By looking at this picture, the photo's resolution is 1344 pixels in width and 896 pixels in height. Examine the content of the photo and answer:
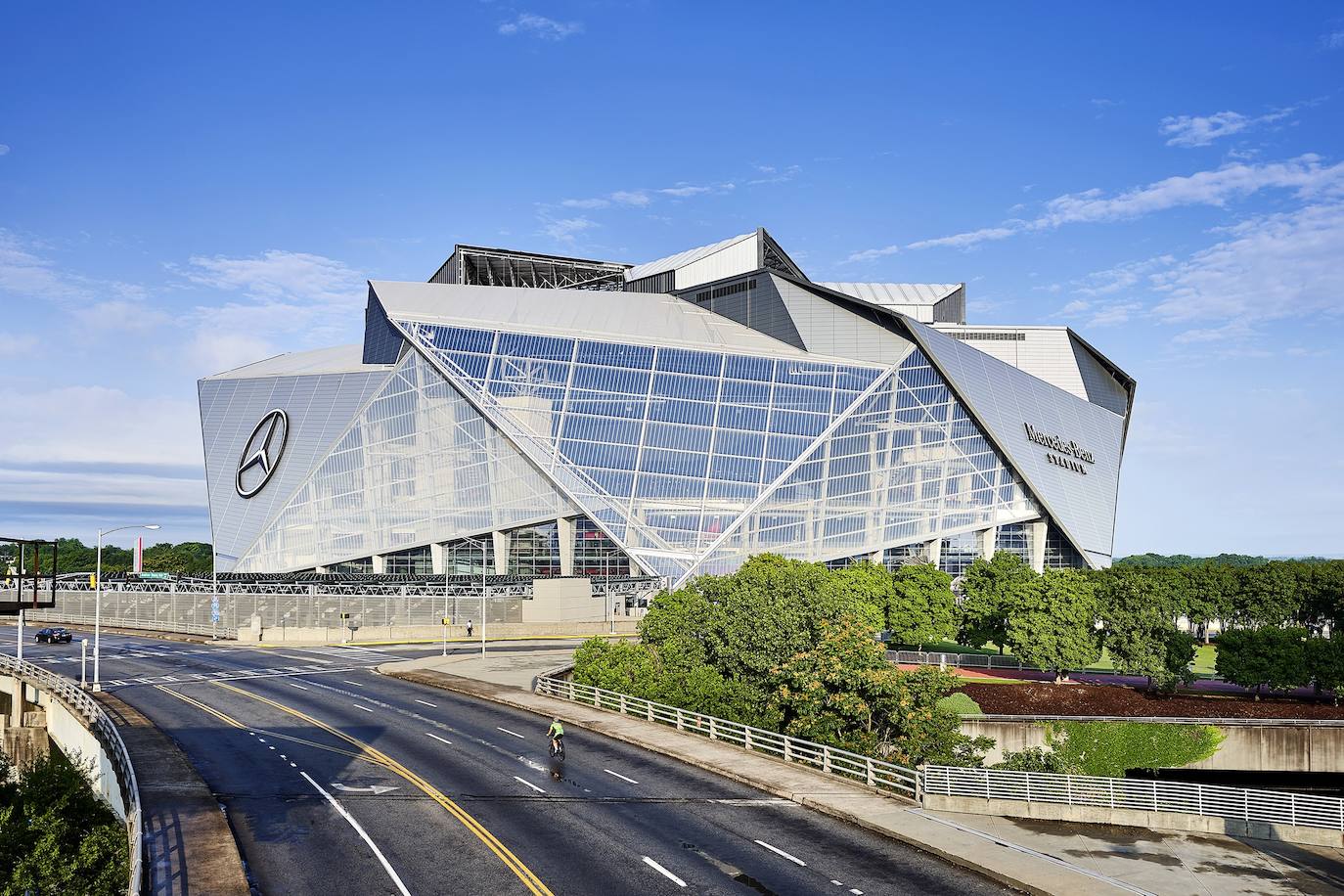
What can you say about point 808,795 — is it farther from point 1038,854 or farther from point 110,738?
point 110,738

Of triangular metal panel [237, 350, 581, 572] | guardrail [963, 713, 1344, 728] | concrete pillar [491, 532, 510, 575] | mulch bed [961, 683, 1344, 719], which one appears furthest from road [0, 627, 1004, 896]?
concrete pillar [491, 532, 510, 575]

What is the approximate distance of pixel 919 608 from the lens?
88.1 m

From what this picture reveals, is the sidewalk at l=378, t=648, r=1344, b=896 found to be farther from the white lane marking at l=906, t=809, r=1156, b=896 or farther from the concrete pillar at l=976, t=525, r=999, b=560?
the concrete pillar at l=976, t=525, r=999, b=560

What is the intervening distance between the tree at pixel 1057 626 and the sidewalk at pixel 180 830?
182ft

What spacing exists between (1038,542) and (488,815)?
3979 inches

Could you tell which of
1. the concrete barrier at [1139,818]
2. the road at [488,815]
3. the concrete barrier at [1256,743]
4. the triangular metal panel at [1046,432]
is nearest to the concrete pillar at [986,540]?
the triangular metal panel at [1046,432]

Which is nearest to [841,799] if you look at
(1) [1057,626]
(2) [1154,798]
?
(2) [1154,798]

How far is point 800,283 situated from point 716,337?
10.5 metres

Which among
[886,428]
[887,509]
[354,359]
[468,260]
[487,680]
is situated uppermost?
[468,260]

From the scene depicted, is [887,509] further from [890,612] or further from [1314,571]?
[1314,571]

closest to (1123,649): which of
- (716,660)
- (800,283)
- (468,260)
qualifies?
(716,660)

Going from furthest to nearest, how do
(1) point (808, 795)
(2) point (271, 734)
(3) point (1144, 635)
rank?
(3) point (1144, 635) → (2) point (271, 734) → (1) point (808, 795)

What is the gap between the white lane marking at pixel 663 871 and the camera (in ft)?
81.2

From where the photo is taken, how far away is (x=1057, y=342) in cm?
14075
